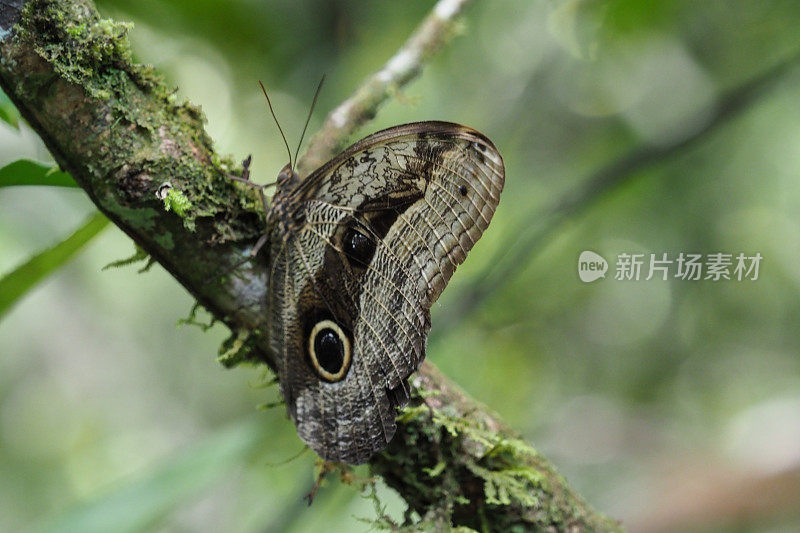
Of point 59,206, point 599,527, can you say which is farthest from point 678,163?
point 59,206

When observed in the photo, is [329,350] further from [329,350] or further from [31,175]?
[31,175]

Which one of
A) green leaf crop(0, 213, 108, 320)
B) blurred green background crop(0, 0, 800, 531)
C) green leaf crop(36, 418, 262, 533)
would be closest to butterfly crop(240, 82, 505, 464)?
green leaf crop(0, 213, 108, 320)

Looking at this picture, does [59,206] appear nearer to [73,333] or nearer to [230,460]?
[73,333]

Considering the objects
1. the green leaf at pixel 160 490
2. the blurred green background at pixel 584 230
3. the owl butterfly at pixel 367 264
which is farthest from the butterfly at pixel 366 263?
the blurred green background at pixel 584 230

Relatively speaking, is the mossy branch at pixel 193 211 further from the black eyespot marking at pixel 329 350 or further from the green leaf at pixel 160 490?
the green leaf at pixel 160 490

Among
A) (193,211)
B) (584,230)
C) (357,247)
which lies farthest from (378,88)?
(584,230)

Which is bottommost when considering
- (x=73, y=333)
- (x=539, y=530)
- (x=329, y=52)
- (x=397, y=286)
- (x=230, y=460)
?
(x=539, y=530)

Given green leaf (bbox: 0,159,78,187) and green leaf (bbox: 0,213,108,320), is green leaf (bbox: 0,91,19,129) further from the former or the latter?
green leaf (bbox: 0,213,108,320)
